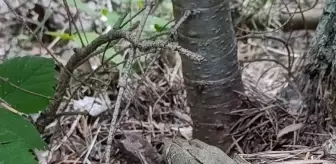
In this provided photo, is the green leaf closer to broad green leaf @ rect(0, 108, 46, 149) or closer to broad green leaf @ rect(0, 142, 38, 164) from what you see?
broad green leaf @ rect(0, 108, 46, 149)

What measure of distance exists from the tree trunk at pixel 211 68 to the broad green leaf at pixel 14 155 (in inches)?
22.8

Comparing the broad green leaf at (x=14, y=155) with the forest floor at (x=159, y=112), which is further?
the forest floor at (x=159, y=112)

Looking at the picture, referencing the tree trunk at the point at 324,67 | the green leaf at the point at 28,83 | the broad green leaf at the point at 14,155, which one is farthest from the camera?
the tree trunk at the point at 324,67

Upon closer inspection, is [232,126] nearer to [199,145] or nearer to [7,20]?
[199,145]

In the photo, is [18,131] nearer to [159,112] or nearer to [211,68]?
[211,68]

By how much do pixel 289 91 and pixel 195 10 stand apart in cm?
61

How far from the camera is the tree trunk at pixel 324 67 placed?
156 centimetres

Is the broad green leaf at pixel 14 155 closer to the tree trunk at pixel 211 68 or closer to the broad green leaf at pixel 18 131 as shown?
the broad green leaf at pixel 18 131

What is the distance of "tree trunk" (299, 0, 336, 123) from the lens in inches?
61.4

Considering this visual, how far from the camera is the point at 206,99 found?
162 cm

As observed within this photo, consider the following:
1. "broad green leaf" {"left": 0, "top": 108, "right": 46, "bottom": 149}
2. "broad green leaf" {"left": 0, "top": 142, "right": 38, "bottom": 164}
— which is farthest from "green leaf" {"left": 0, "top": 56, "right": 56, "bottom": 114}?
"broad green leaf" {"left": 0, "top": 142, "right": 38, "bottom": 164}

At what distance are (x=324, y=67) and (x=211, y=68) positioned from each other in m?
0.38

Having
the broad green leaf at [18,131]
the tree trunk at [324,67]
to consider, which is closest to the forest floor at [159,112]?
the tree trunk at [324,67]

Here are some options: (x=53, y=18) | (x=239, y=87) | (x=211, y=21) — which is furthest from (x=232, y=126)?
(x=53, y=18)
